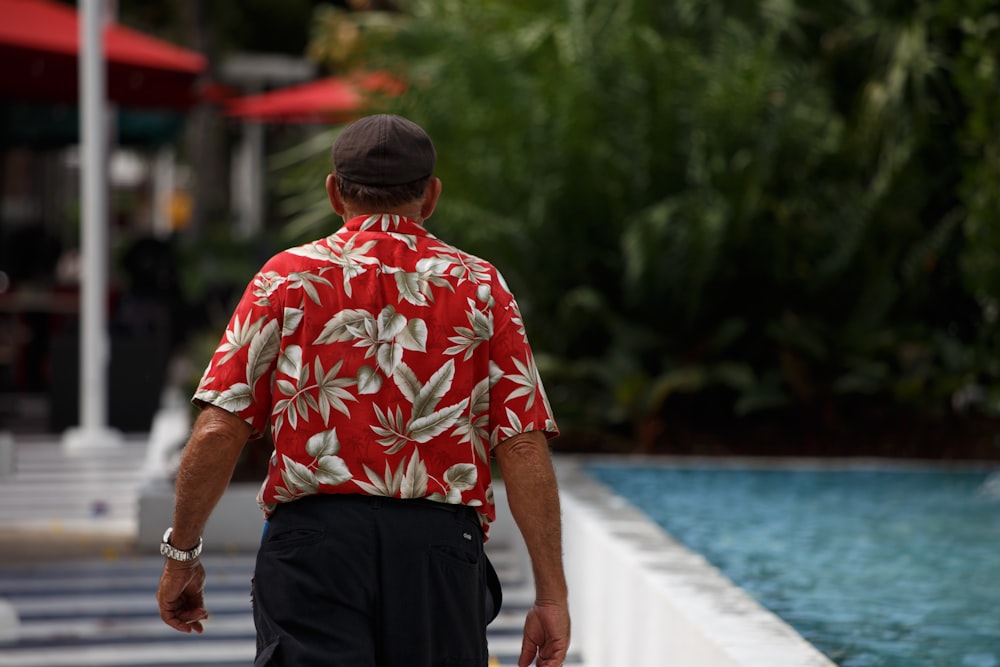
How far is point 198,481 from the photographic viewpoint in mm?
2703

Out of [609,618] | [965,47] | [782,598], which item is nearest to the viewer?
[609,618]

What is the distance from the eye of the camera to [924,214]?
1069 cm

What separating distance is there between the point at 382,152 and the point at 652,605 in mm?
1996

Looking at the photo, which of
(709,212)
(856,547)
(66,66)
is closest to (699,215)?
(709,212)

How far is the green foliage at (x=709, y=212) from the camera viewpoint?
962cm

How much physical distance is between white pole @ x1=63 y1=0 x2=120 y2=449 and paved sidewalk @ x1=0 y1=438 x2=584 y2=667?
1180 millimetres

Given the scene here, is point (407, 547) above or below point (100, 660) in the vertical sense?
above

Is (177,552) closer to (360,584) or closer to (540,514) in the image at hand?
(360,584)

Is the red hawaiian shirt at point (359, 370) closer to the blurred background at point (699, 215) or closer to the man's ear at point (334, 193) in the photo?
the man's ear at point (334, 193)

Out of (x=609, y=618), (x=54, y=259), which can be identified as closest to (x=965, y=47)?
(x=609, y=618)

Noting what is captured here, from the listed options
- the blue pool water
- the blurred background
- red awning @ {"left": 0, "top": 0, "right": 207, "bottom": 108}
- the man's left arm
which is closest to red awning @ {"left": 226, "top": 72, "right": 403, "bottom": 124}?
red awning @ {"left": 0, "top": 0, "right": 207, "bottom": 108}

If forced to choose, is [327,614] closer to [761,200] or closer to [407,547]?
[407,547]

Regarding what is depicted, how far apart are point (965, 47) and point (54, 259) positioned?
1165 cm

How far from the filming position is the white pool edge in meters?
3.61
